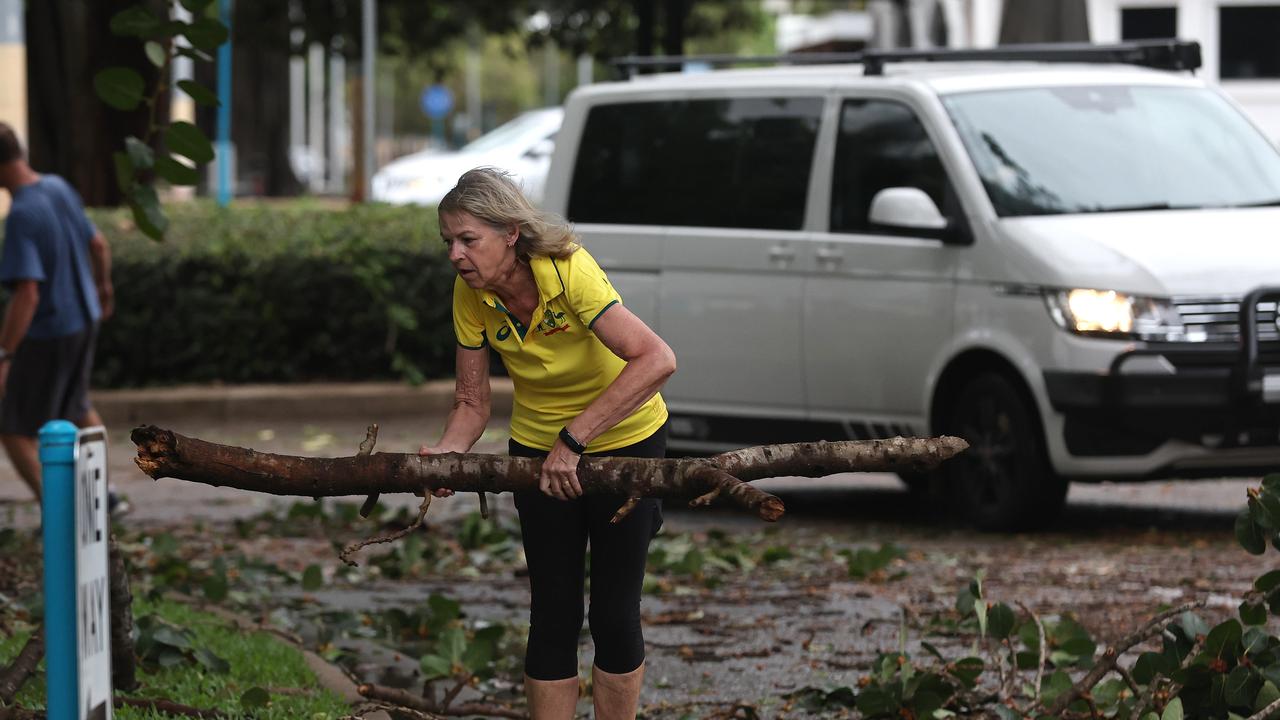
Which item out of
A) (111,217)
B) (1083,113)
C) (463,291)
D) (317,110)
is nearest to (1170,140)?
(1083,113)

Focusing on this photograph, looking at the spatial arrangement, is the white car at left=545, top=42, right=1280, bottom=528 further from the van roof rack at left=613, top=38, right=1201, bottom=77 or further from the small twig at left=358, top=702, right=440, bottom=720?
the small twig at left=358, top=702, right=440, bottom=720

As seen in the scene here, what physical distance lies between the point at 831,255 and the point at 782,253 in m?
0.25

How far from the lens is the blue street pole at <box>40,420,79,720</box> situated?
131 inches

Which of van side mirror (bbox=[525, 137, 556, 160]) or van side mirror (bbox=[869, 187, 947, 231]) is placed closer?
van side mirror (bbox=[869, 187, 947, 231])

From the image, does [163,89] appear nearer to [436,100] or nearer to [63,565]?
[63,565]

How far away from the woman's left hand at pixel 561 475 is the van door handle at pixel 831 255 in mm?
5276

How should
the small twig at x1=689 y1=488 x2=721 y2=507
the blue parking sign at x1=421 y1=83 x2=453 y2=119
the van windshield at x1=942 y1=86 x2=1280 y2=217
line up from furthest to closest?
the blue parking sign at x1=421 y1=83 x2=453 y2=119 < the van windshield at x1=942 y1=86 x2=1280 y2=217 < the small twig at x1=689 y1=488 x2=721 y2=507

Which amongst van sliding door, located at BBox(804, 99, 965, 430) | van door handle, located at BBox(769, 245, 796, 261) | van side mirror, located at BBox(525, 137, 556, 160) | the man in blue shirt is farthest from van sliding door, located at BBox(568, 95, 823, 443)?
van side mirror, located at BBox(525, 137, 556, 160)

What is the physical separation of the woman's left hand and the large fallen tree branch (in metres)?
0.02

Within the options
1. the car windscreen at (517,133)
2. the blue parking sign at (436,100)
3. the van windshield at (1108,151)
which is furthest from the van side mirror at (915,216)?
the blue parking sign at (436,100)

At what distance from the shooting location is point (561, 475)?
167 inches

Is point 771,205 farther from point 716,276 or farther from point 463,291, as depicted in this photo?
point 463,291

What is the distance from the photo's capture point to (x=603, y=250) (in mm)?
10281

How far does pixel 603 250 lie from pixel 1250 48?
1595 cm
